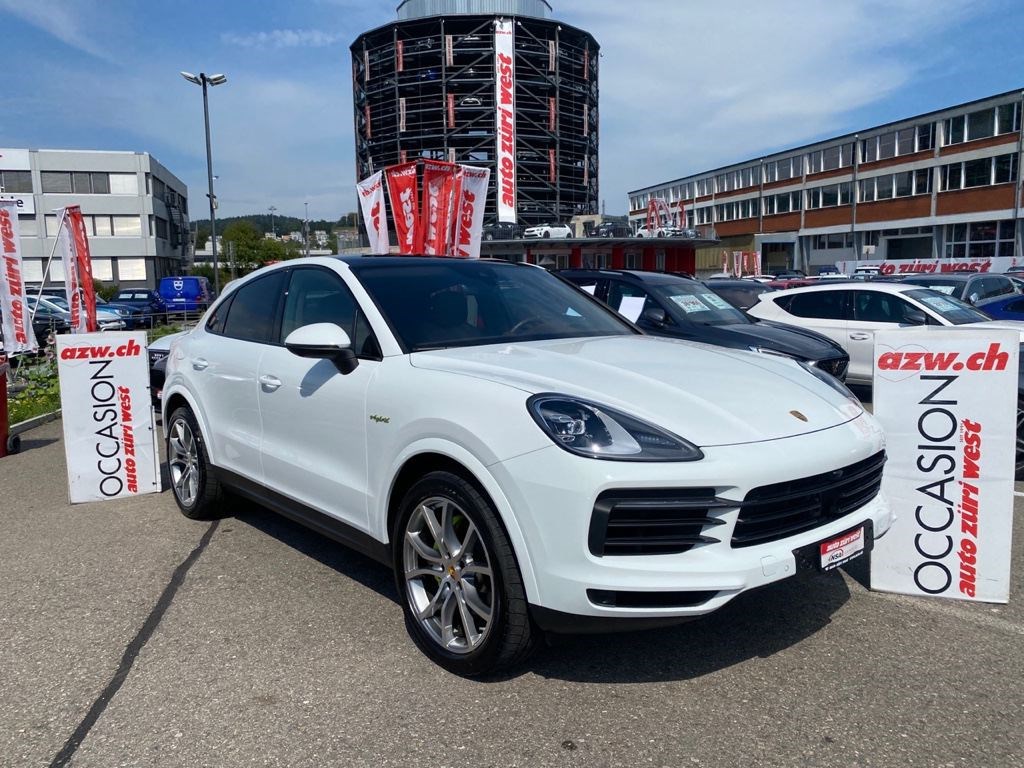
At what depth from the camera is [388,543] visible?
3.70 meters

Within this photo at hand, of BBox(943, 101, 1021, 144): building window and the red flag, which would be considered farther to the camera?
BBox(943, 101, 1021, 144): building window

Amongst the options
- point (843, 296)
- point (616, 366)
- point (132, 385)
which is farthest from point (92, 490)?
point (843, 296)

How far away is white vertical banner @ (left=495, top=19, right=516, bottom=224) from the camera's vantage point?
66.1 metres

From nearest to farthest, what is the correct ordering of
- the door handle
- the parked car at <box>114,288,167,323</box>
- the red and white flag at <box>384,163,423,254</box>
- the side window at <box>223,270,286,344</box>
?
the door handle, the side window at <box>223,270,286,344</box>, the red and white flag at <box>384,163,423,254</box>, the parked car at <box>114,288,167,323</box>

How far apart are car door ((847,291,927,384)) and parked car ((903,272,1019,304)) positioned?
407 cm

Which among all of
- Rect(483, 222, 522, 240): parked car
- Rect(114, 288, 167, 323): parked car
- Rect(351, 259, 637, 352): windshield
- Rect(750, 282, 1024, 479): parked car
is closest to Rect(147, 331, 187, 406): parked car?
Rect(351, 259, 637, 352): windshield

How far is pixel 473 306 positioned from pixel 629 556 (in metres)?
1.78

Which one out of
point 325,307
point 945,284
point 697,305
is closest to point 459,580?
point 325,307

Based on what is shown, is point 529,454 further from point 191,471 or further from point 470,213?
point 470,213

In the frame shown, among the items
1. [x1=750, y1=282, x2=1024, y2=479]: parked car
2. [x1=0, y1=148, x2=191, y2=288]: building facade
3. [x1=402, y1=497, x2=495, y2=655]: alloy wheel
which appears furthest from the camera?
[x1=0, y1=148, x2=191, y2=288]: building facade

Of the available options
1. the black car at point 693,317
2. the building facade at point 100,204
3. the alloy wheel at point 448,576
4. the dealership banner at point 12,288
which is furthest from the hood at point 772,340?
the building facade at point 100,204

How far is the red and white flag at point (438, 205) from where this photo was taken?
13.8 metres

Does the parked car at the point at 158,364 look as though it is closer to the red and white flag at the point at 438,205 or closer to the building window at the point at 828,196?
the red and white flag at the point at 438,205

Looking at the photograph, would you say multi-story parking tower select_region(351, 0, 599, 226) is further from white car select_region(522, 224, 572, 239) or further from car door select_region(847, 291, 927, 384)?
car door select_region(847, 291, 927, 384)
